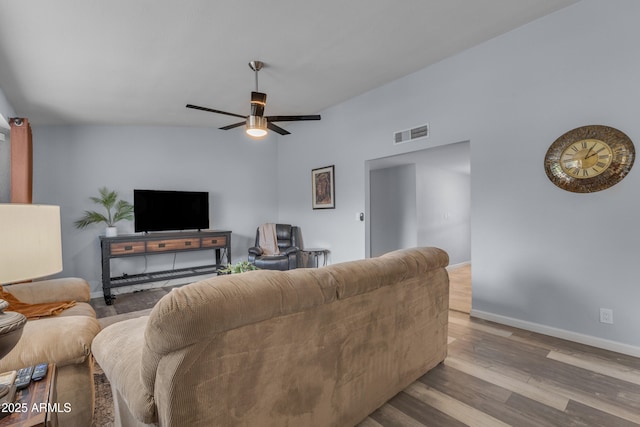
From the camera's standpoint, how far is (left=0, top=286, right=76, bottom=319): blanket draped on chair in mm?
1920

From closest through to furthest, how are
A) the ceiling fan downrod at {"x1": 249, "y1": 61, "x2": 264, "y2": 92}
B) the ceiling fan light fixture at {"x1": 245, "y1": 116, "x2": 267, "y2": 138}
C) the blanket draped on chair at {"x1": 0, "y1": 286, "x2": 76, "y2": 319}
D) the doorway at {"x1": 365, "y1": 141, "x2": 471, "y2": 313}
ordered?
the blanket draped on chair at {"x1": 0, "y1": 286, "x2": 76, "y2": 319}
the ceiling fan downrod at {"x1": 249, "y1": 61, "x2": 264, "y2": 92}
the ceiling fan light fixture at {"x1": 245, "y1": 116, "x2": 267, "y2": 138}
the doorway at {"x1": 365, "y1": 141, "x2": 471, "y2": 313}

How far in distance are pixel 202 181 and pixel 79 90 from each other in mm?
2309

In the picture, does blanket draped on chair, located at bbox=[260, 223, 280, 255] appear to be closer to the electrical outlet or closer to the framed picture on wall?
the framed picture on wall

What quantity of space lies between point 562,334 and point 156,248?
4867 millimetres

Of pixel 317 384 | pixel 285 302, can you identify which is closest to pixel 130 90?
pixel 285 302

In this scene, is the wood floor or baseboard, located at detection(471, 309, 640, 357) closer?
the wood floor

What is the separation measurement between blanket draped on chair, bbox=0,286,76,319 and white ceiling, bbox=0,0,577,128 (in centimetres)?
186

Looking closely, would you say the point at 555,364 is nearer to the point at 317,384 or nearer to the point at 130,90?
the point at 317,384

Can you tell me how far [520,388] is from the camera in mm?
1960

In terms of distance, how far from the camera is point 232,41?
8.80 feet

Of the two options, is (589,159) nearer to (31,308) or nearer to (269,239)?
(31,308)

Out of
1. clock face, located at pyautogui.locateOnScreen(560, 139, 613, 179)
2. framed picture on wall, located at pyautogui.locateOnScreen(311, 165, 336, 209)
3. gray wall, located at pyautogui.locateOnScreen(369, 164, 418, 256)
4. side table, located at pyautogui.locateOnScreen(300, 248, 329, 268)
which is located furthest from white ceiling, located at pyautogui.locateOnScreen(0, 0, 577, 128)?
side table, located at pyautogui.locateOnScreen(300, 248, 329, 268)

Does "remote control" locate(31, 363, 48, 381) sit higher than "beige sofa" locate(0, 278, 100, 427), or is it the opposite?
"remote control" locate(31, 363, 48, 381)

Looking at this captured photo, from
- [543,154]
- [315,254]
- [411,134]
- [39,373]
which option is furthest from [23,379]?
[315,254]
